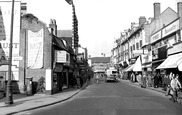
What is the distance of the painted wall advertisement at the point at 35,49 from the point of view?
20.3 m

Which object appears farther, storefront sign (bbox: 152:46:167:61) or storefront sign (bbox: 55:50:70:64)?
storefront sign (bbox: 152:46:167:61)

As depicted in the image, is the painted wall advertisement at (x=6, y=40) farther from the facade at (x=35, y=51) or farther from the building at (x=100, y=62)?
the building at (x=100, y=62)

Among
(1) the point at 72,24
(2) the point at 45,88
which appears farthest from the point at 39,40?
(1) the point at 72,24

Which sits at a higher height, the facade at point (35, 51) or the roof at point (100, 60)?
the roof at point (100, 60)

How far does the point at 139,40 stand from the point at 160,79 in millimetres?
19206

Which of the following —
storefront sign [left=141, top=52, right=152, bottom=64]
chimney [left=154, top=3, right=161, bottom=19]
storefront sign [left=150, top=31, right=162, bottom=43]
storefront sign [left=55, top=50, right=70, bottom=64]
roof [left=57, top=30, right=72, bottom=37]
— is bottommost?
storefront sign [left=55, top=50, right=70, bottom=64]

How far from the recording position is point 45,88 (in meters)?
19.7

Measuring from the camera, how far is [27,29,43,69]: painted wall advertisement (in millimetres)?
20344

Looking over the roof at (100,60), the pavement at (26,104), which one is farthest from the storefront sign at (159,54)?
the roof at (100,60)

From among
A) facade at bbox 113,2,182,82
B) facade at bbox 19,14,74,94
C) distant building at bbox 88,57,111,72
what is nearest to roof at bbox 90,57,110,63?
distant building at bbox 88,57,111,72

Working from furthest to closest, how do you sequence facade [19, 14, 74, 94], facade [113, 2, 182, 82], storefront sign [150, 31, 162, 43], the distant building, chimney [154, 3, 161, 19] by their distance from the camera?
the distant building
chimney [154, 3, 161, 19]
storefront sign [150, 31, 162, 43]
facade [113, 2, 182, 82]
facade [19, 14, 74, 94]

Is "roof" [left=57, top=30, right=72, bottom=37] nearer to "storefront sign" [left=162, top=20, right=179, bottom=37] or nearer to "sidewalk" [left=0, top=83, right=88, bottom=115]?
"storefront sign" [left=162, top=20, right=179, bottom=37]

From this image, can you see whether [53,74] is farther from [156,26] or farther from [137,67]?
[156,26]

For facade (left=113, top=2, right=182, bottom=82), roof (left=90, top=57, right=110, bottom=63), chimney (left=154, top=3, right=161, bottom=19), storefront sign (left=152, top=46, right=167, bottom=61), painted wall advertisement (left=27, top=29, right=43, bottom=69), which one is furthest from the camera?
roof (left=90, top=57, right=110, bottom=63)
